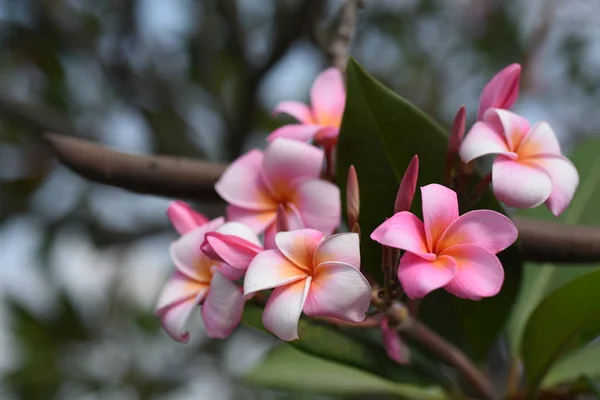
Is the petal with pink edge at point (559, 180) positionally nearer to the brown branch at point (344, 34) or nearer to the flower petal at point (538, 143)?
the flower petal at point (538, 143)

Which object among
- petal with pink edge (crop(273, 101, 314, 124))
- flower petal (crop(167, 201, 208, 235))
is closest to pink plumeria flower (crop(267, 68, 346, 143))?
petal with pink edge (crop(273, 101, 314, 124))

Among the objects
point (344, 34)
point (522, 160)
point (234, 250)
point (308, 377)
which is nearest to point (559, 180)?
point (522, 160)

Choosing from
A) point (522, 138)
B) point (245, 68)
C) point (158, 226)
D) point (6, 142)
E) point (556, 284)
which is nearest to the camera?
point (522, 138)

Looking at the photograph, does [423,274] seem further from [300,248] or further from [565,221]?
[565,221]

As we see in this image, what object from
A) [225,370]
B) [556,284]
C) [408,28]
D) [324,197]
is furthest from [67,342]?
[324,197]

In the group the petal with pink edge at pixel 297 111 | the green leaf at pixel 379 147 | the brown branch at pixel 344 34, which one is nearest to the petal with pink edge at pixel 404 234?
the green leaf at pixel 379 147

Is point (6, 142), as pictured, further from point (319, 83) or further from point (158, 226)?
point (319, 83)
